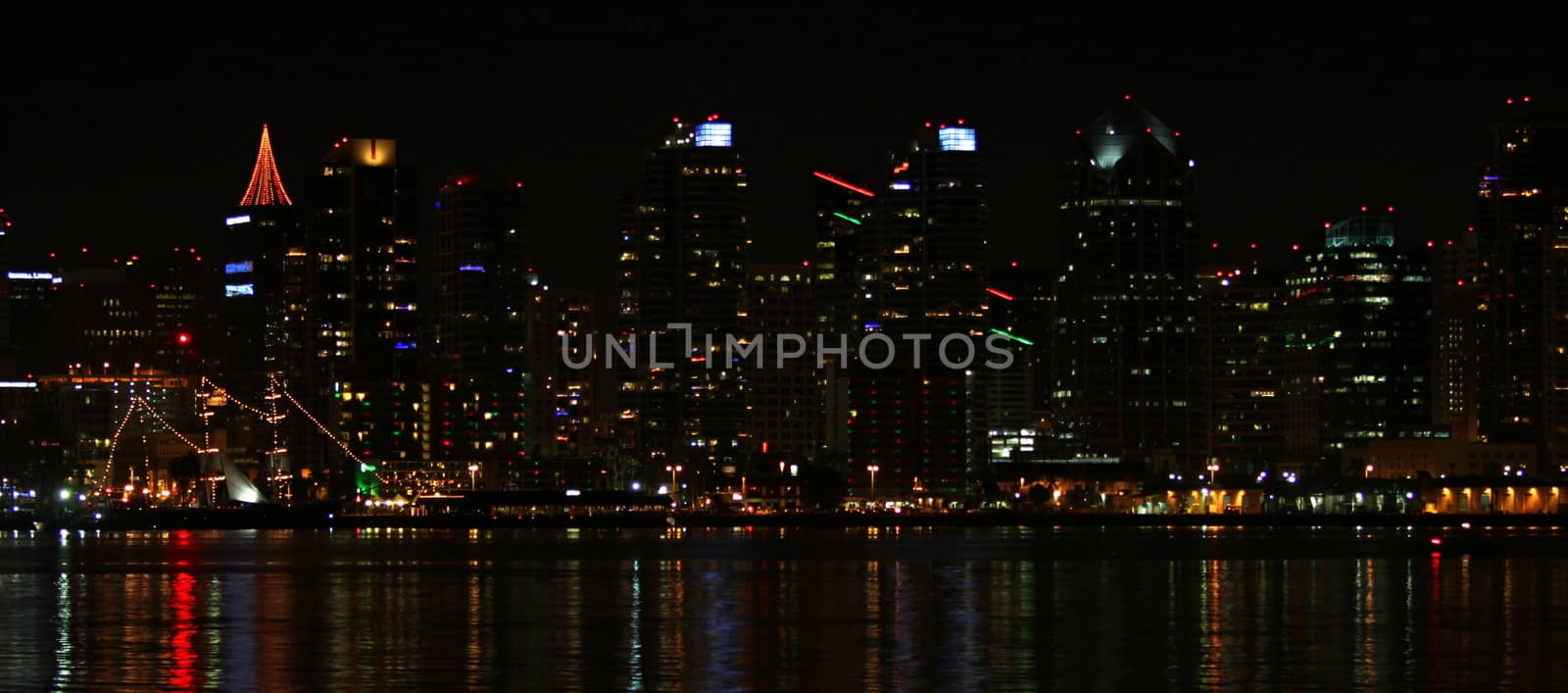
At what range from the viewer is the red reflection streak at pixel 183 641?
52.0m

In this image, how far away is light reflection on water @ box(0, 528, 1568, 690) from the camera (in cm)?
5344

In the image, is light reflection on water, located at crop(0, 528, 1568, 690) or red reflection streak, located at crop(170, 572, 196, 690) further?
light reflection on water, located at crop(0, 528, 1568, 690)

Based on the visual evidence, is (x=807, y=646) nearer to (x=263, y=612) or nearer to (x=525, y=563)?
(x=263, y=612)

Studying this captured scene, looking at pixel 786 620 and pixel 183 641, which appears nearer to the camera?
pixel 183 641

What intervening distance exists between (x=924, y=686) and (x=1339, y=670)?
11.1 meters

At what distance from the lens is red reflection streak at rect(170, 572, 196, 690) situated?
2045 inches

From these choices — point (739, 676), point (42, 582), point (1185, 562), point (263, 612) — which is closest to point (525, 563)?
point (42, 582)

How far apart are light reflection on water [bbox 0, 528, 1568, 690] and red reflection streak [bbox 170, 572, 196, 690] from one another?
0.62 feet

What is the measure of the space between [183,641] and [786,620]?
18535 mm

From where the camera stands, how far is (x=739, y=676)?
52750 millimetres

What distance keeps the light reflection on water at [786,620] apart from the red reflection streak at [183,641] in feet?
0.62

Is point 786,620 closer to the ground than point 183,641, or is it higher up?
closer to the ground

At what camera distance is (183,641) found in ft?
206

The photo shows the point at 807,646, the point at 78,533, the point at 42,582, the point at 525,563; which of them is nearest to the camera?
the point at 807,646
